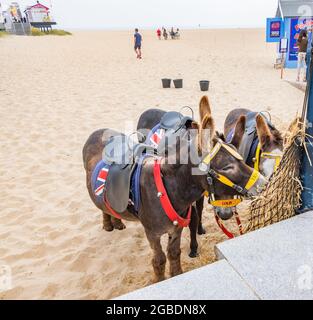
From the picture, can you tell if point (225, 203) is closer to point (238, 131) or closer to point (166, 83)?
point (238, 131)

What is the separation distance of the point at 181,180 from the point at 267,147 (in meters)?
1.08

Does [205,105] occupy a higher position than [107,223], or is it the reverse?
[205,105]

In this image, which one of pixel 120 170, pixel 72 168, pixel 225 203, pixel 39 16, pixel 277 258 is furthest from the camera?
pixel 39 16

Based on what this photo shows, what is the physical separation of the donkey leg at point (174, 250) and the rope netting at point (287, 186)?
0.79m

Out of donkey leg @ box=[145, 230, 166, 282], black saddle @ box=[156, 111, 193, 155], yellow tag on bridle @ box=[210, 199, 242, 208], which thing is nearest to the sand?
donkey leg @ box=[145, 230, 166, 282]

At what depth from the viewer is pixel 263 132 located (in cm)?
284

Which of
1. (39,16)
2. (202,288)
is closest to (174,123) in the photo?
(202,288)

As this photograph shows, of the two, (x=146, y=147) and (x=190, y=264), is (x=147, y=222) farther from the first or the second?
(x=190, y=264)

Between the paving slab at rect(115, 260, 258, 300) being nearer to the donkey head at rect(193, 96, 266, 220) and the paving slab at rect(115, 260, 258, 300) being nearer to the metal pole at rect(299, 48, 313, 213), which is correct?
the donkey head at rect(193, 96, 266, 220)

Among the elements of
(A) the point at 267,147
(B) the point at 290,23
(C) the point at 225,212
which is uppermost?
(B) the point at 290,23

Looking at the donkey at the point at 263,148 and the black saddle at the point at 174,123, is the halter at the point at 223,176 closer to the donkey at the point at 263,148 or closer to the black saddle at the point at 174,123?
the donkey at the point at 263,148

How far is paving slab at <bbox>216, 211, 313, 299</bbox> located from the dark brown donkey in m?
0.35

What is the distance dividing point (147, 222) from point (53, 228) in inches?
74.0

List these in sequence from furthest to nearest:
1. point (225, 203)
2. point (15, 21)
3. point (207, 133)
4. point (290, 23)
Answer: point (15, 21)
point (290, 23)
point (225, 203)
point (207, 133)
